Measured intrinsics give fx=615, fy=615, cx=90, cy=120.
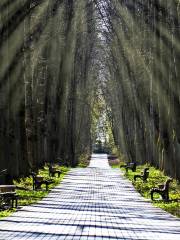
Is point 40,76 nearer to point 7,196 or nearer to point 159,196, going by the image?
point 159,196

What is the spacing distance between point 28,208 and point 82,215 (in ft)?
7.86

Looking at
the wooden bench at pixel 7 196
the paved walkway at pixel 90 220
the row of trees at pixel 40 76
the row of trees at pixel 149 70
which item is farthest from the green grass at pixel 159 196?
the row of trees at pixel 40 76

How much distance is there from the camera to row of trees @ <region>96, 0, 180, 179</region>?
27.6m

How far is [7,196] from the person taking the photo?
17.9 metres

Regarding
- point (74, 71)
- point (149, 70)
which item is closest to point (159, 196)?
point (149, 70)

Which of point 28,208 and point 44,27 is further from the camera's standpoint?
point 44,27

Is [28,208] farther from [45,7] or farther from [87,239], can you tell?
[45,7]

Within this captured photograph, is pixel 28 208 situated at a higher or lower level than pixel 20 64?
lower

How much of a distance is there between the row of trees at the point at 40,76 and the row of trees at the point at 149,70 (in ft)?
8.71

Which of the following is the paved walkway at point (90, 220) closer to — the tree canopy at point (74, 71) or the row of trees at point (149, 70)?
the tree canopy at point (74, 71)

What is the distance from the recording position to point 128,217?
53.9ft

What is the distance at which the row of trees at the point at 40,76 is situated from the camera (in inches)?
1001

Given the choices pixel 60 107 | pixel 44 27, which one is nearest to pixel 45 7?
pixel 44 27

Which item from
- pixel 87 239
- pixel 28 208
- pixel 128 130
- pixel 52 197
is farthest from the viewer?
pixel 128 130
